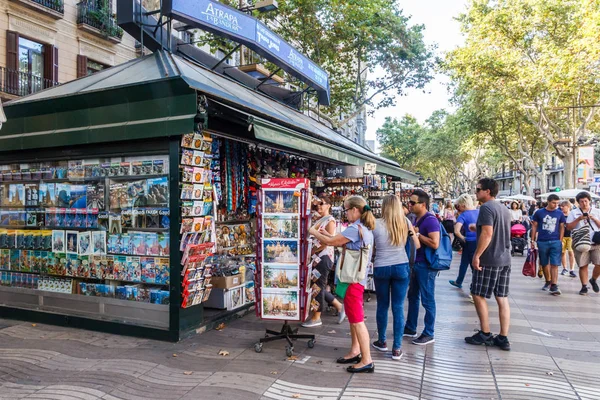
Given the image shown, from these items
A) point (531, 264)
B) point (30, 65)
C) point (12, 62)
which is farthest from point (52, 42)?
point (531, 264)

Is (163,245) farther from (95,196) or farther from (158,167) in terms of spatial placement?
(95,196)

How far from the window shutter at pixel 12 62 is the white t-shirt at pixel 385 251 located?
45.1ft

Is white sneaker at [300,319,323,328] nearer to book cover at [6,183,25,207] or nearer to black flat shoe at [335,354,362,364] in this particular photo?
black flat shoe at [335,354,362,364]

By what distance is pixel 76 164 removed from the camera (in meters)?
5.98

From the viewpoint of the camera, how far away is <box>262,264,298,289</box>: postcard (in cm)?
488

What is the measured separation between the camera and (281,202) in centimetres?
496

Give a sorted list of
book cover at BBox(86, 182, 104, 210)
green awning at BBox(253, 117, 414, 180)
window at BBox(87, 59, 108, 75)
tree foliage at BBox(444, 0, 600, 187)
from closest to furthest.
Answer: green awning at BBox(253, 117, 414, 180), book cover at BBox(86, 182, 104, 210), window at BBox(87, 59, 108, 75), tree foliage at BBox(444, 0, 600, 187)

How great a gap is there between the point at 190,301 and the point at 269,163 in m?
3.81

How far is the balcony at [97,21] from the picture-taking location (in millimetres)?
15734

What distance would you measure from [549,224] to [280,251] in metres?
5.76

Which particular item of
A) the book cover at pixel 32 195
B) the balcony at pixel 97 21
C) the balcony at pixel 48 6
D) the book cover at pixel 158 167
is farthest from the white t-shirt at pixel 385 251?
the balcony at pixel 97 21

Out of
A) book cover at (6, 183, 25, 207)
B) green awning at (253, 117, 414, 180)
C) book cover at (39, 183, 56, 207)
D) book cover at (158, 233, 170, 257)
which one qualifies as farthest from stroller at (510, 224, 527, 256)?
book cover at (6, 183, 25, 207)

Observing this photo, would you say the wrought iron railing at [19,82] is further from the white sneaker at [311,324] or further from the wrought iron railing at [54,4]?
the white sneaker at [311,324]

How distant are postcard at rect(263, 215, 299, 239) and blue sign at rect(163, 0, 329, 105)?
136 inches
